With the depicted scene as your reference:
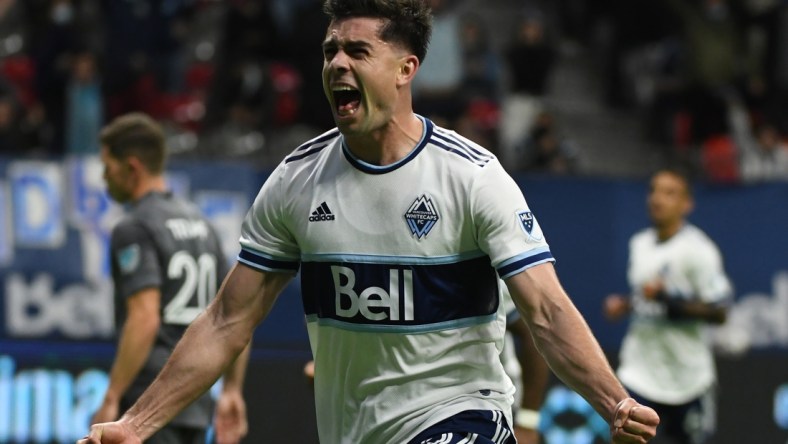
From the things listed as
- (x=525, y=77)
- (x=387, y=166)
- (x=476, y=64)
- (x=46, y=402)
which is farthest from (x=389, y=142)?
(x=525, y=77)

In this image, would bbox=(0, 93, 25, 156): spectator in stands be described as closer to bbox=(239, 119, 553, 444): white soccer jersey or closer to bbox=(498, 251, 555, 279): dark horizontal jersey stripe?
bbox=(239, 119, 553, 444): white soccer jersey

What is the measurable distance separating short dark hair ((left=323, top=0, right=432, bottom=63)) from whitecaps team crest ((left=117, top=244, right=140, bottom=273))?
2389mm

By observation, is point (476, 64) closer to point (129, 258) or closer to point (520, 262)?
point (129, 258)

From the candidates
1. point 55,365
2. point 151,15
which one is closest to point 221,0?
point 151,15

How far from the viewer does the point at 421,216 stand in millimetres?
4918

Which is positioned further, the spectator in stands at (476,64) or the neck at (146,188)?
the spectator in stands at (476,64)

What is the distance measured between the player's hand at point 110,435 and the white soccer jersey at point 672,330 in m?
5.94

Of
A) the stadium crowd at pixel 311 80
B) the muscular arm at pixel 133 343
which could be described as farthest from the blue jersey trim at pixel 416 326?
the stadium crowd at pixel 311 80

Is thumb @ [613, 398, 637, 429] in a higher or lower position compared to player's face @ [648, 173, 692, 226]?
lower

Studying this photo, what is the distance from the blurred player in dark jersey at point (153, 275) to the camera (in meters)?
6.97

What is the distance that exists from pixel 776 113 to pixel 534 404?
1124 centimetres

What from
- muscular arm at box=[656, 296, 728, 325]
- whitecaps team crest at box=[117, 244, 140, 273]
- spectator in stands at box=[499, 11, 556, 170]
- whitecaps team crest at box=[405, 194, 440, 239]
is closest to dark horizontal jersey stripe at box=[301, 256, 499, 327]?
whitecaps team crest at box=[405, 194, 440, 239]

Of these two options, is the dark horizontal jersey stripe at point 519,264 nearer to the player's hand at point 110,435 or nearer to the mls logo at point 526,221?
the mls logo at point 526,221

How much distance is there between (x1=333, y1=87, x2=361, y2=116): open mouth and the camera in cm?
486
